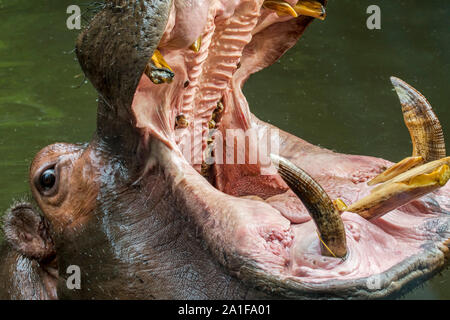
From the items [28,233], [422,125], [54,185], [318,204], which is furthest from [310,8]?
[28,233]

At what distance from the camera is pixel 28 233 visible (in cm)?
274

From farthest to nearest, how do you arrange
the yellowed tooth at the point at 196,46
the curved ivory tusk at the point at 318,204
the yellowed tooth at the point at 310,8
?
1. the yellowed tooth at the point at 310,8
2. the yellowed tooth at the point at 196,46
3. the curved ivory tusk at the point at 318,204

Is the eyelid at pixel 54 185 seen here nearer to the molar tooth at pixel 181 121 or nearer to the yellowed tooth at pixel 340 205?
the molar tooth at pixel 181 121

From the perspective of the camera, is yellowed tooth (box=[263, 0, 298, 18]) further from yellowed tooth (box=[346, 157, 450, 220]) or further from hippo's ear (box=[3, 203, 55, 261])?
hippo's ear (box=[3, 203, 55, 261])

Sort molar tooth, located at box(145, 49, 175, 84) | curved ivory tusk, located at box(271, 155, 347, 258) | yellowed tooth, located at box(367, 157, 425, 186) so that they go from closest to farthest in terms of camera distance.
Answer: curved ivory tusk, located at box(271, 155, 347, 258), molar tooth, located at box(145, 49, 175, 84), yellowed tooth, located at box(367, 157, 425, 186)

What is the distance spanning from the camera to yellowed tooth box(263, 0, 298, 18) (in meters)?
2.51

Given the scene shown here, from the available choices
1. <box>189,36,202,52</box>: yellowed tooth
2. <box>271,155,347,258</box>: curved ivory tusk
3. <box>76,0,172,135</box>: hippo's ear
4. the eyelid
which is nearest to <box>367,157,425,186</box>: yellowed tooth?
<box>271,155,347,258</box>: curved ivory tusk

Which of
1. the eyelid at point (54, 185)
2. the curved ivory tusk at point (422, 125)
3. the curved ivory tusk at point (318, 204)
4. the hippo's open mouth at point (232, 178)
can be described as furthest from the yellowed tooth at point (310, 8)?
the eyelid at point (54, 185)

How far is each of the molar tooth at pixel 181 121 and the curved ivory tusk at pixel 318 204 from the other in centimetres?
56

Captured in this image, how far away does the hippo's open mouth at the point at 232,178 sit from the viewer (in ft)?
6.23

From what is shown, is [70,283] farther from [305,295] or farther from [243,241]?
[305,295]

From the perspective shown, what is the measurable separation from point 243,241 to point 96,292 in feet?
2.11

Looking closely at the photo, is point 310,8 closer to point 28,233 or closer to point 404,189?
point 404,189

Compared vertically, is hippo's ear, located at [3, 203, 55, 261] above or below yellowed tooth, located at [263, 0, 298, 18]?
below
